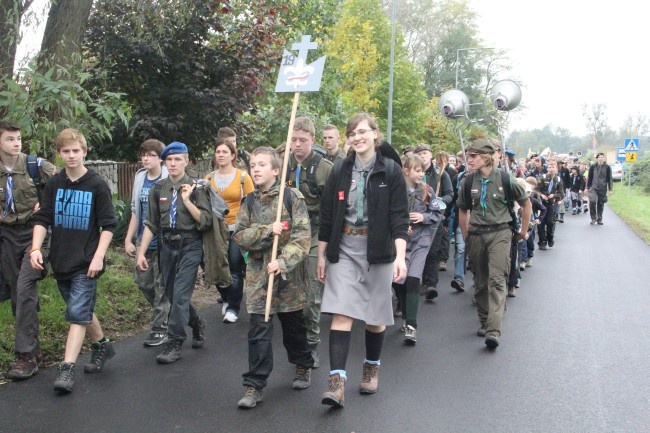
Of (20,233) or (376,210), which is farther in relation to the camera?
(20,233)

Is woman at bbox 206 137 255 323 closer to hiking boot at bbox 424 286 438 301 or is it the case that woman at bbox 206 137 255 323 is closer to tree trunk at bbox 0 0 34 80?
tree trunk at bbox 0 0 34 80

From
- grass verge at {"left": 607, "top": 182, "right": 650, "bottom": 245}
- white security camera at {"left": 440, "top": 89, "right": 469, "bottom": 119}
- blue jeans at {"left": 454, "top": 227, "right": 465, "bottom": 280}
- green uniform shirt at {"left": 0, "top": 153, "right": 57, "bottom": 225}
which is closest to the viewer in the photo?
green uniform shirt at {"left": 0, "top": 153, "right": 57, "bottom": 225}

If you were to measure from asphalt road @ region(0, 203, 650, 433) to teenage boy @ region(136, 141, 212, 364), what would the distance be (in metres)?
0.32

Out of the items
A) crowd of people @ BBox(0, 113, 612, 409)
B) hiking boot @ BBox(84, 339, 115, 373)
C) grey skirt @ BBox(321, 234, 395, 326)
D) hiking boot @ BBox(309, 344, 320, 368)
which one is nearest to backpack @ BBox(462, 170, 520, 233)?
crowd of people @ BBox(0, 113, 612, 409)

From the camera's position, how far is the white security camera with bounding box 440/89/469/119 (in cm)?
1506

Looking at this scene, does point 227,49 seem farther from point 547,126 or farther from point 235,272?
point 547,126

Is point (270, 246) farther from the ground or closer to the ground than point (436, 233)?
farther from the ground

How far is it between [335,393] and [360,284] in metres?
0.76

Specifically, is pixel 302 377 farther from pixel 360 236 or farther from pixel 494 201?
pixel 494 201

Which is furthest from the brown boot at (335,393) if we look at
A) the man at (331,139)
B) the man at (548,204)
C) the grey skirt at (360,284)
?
the man at (548,204)

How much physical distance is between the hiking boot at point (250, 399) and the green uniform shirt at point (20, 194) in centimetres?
228

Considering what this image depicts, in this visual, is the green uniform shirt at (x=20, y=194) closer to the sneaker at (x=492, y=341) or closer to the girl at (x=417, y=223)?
the girl at (x=417, y=223)

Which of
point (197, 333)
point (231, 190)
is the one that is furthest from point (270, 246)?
point (231, 190)

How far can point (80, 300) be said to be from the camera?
5.72 m
